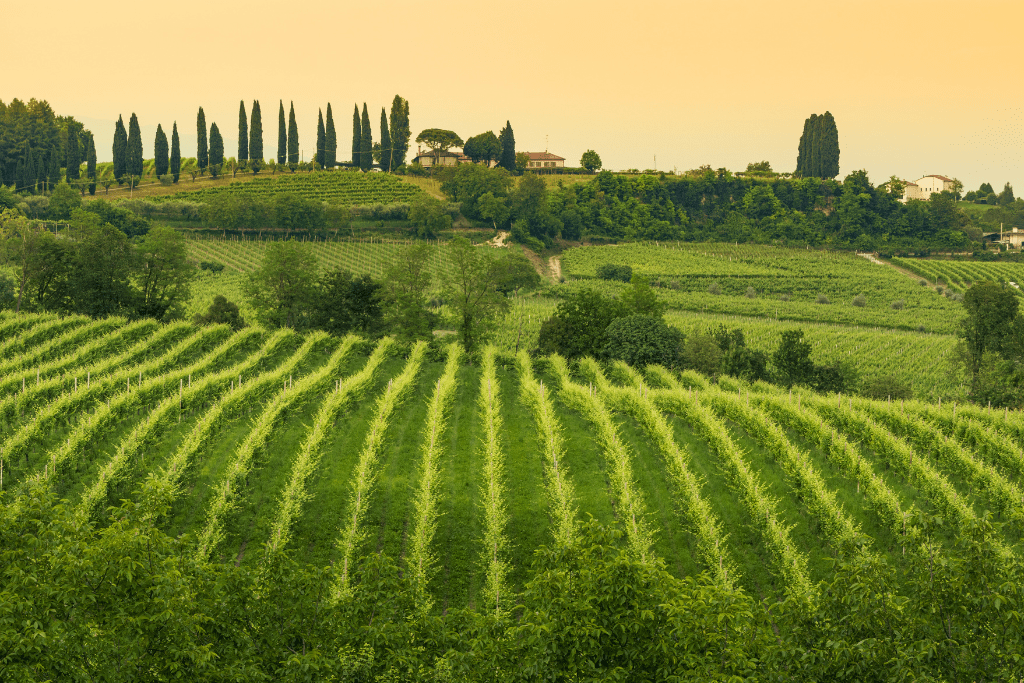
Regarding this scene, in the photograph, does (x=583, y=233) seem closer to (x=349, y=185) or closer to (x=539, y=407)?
(x=349, y=185)

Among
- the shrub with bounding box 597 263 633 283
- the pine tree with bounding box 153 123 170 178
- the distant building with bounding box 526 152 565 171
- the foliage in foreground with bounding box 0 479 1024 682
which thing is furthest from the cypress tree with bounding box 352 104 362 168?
the foliage in foreground with bounding box 0 479 1024 682

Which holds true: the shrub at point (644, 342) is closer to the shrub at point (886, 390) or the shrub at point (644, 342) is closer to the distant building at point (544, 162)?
the shrub at point (886, 390)

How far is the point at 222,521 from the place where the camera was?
24250mm

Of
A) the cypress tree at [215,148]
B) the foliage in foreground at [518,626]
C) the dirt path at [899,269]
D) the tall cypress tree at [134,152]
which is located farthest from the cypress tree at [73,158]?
the foliage in foreground at [518,626]

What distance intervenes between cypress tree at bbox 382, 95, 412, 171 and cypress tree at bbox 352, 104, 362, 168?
32.0 feet

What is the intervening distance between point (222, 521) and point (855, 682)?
59.0 ft

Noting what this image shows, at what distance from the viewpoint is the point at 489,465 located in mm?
27938

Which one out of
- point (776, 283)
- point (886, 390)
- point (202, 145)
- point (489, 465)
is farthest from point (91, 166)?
point (489, 465)

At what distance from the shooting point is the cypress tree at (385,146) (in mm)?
162375

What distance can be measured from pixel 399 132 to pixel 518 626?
164171 millimetres

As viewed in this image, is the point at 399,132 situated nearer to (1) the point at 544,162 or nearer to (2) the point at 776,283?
(1) the point at 544,162

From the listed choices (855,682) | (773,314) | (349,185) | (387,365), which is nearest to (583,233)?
(349,185)

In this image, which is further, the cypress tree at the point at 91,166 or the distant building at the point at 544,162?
the distant building at the point at 544,162

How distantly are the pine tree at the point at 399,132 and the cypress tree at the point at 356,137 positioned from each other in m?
9.74
